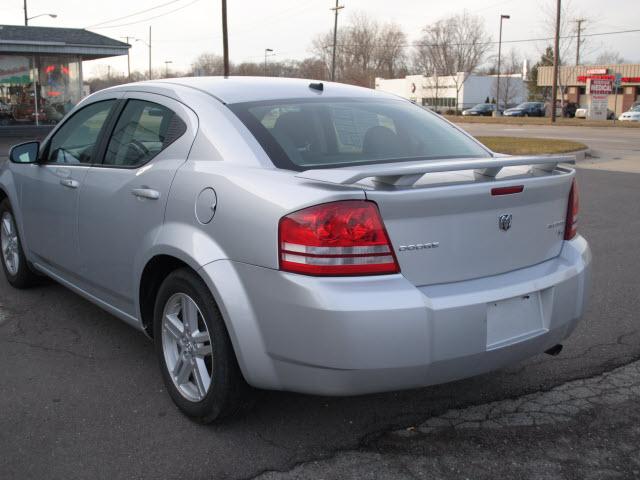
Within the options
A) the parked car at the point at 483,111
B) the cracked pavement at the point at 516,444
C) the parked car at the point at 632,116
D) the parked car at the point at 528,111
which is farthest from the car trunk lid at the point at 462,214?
the parked car at the point at 483,111

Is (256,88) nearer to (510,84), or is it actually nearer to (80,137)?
(80,137)

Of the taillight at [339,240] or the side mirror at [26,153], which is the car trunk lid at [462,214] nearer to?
the taillight at [339,240]

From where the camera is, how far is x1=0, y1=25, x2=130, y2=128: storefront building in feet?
84.6

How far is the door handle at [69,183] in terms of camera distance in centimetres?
416

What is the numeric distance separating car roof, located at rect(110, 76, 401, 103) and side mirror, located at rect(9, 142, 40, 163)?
3.55 ft

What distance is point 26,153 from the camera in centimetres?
489

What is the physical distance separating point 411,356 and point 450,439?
26.0 inches

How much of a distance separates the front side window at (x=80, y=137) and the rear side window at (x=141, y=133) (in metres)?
0.22

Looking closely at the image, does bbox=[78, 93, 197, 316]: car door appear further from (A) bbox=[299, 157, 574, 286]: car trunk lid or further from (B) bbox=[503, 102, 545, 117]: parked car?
(B) bbox=[503, 102, 545, 117]: parked car

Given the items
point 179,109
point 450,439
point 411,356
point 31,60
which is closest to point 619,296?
point 450,439

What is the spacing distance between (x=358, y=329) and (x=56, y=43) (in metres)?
26.1

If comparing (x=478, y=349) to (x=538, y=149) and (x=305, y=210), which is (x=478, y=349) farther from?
(x=538, y=149)

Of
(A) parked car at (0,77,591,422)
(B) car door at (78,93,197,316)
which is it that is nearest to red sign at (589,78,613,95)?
(A) parked car at (0,77,591,422)

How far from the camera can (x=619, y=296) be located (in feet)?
17.5
